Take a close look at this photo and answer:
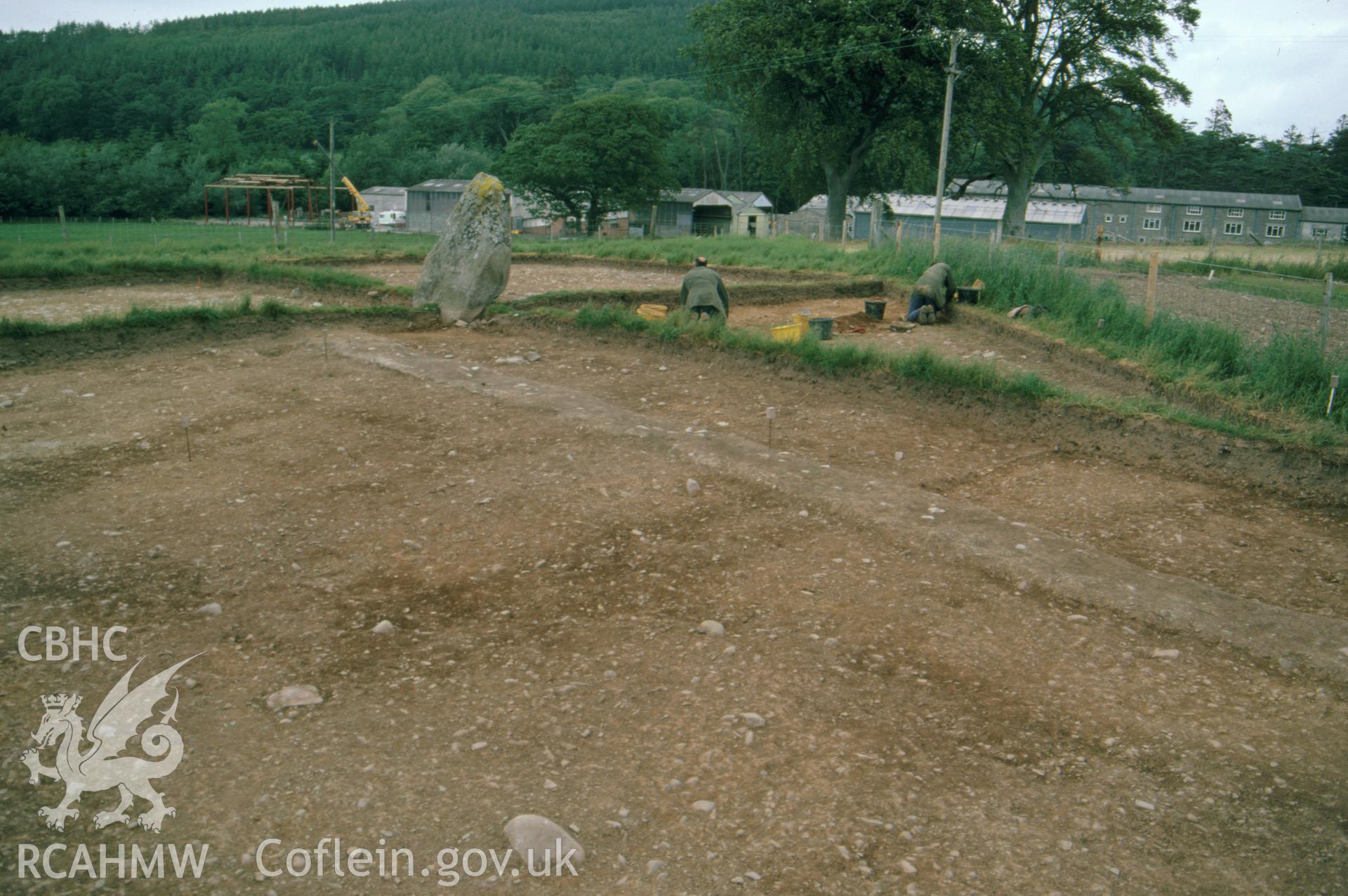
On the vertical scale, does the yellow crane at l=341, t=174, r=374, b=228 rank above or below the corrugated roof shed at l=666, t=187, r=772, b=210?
below

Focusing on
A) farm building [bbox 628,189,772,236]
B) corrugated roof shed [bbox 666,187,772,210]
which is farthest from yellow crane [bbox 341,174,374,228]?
corrugated roof shed [bbox 666,187,772,210]

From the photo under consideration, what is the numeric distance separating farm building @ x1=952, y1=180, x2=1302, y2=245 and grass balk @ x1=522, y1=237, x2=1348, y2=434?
36122 mm

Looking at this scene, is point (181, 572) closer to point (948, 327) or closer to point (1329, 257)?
point (948, 327)

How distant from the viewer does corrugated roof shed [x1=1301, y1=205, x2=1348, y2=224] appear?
55.2 m

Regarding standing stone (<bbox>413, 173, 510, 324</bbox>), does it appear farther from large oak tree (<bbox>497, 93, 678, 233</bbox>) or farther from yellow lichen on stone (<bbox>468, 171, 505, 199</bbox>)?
large oak tree (<bbox>497, 93, 678, 233</bbox>)

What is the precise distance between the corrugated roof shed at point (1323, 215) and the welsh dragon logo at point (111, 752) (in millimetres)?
66147

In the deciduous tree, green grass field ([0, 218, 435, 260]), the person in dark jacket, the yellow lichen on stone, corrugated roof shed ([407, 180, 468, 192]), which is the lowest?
the person in dark jacket

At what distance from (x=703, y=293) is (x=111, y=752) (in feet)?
33.0

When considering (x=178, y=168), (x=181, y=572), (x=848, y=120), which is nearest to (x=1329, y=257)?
(x=848, y=120)

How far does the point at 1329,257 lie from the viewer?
2547 centimetres

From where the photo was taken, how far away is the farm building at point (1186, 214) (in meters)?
55.3

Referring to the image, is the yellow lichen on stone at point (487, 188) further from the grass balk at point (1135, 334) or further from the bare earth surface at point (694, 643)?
the grass balk at point (1135, 334)

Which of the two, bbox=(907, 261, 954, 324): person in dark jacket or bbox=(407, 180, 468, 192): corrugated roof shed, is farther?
bbox=(407, 180, 468, 192): corrugated roof shed

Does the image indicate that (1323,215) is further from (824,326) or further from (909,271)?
(824,326)
